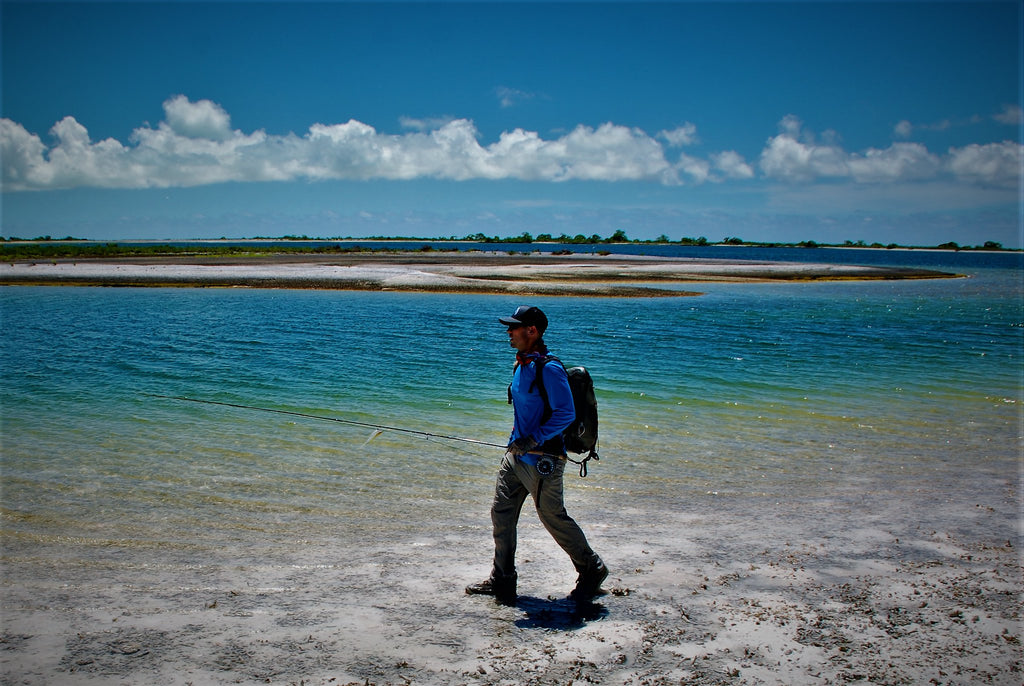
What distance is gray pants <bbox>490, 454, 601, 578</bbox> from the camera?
5.26 m

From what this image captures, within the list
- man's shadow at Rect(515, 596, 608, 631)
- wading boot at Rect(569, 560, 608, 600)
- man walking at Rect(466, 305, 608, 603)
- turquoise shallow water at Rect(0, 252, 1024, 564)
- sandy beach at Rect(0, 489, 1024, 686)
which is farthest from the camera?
turquoise shallow water at Rect(0, 252, 1024, 564)

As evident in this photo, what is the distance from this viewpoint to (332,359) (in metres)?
18.7

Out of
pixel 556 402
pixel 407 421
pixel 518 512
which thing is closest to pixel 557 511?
pixel 518 512

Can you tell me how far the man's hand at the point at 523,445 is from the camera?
17.0 feet

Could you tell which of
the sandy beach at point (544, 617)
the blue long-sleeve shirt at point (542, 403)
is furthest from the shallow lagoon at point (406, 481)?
the blue long-sleeve shirt at point (542, 403)

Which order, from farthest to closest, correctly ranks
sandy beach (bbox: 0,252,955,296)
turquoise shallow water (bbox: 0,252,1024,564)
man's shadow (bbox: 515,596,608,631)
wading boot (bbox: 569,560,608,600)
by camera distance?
sandy beach (bbox: 0,252,955,296), turquoise shallow water (bbox: 0,252,1024,564), wading boot (bbox: 569,560,608,600), man's shadow (bbox: 515,596,608,631)

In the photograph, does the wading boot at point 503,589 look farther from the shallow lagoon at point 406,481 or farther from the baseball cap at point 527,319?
the baseball cap at point 527,319

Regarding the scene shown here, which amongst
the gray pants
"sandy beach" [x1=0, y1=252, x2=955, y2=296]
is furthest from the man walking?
"sandy beach" [x1=0, y1=252, x2=955, y2=296]

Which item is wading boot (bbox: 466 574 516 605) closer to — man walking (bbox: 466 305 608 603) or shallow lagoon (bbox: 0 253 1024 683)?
man walking (bbox: 466 305 608 603)

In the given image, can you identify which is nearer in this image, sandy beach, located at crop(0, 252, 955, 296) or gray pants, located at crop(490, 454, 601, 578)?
gray pants, located at crop(490, 454, 601, 578)

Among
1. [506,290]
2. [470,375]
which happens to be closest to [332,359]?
[470,375]

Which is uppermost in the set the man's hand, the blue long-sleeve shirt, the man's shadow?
the blue long-sleeve shirt

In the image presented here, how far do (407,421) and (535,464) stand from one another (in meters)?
7.26

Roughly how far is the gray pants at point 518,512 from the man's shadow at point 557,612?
10.1 inches
